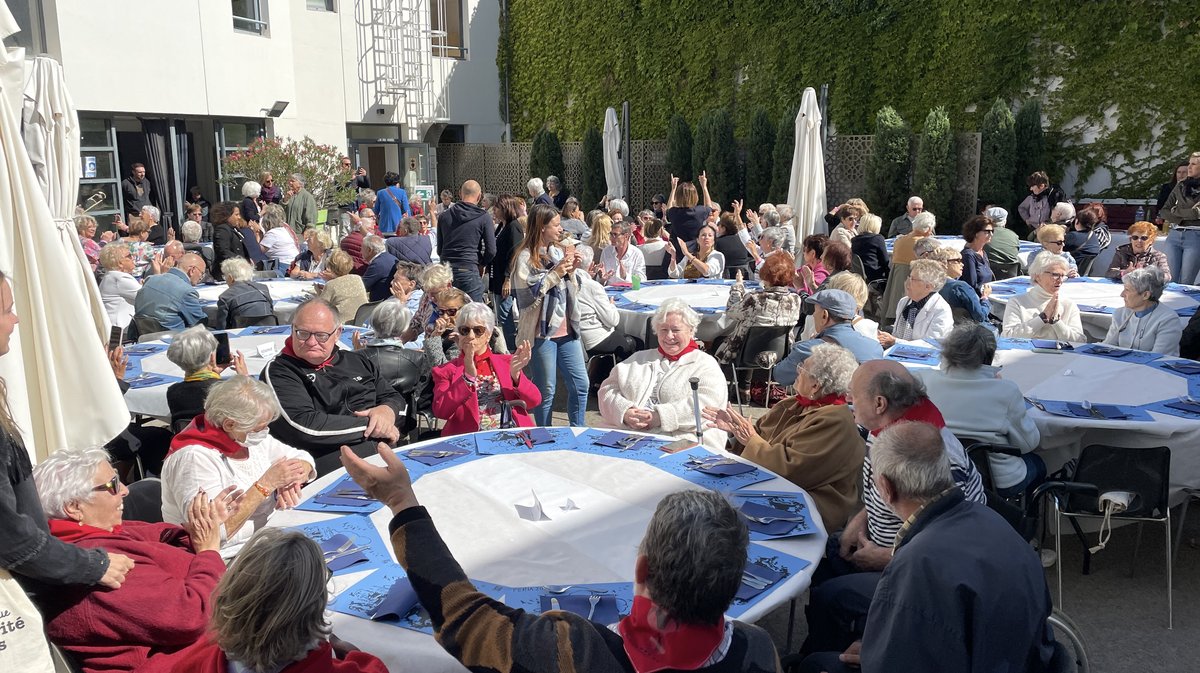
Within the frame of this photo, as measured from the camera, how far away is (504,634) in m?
1.99

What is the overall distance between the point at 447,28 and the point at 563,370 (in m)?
20.2

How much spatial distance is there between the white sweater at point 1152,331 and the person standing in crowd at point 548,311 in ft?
11.7

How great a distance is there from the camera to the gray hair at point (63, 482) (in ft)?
8.52

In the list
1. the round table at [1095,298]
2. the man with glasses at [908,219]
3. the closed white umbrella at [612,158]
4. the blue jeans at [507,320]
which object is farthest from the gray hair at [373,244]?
the closed white umbrella at [612,158]

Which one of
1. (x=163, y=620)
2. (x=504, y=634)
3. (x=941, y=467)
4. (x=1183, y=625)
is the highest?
(x=941, y=467)

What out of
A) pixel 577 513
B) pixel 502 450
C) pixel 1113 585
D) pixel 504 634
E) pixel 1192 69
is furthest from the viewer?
pixel 1192 69

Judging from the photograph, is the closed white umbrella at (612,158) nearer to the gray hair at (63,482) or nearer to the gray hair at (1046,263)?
the gray hair at (1046,263)

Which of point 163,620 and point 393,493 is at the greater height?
point 393,493

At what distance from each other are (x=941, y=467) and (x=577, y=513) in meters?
1.26

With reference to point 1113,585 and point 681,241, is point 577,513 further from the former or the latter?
point 681,241

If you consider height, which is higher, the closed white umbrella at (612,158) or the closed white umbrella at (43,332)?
the closed white umbrella at (612,158)

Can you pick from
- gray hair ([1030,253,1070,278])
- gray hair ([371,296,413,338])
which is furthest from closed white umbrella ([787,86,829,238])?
gray hair ([371,296,413,338])

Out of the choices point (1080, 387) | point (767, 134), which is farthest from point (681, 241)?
point (767, 134)

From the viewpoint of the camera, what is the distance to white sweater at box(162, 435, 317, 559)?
3.24 m
